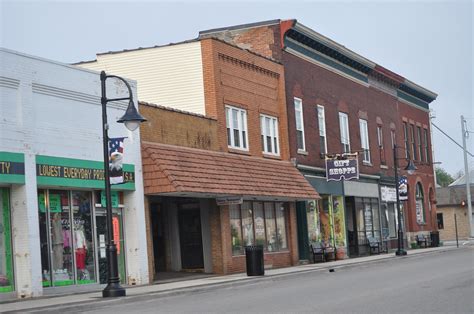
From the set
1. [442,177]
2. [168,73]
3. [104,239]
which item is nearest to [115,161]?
[104,239]

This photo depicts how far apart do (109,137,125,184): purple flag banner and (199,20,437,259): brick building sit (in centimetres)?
1582

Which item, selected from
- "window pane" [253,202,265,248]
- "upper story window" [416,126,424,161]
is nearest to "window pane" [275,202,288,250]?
"window pane" [253,202,265,248]

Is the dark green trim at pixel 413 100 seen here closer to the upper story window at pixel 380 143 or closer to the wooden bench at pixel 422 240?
the upper story window at pixel 380 143

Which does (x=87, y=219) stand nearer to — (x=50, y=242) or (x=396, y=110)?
(x=50, y=242)

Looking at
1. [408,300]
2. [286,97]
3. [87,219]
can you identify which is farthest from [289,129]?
[408,300]

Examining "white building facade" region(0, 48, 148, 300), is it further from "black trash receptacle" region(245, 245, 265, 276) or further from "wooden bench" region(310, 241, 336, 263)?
"wooden bench" region(310, 241, 336, 263)

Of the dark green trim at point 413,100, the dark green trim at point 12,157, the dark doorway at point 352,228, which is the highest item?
the dark green trim at point 413,100

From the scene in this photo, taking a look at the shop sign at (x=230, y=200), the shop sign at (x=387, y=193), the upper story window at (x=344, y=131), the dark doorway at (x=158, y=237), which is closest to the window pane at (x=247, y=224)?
the shop sign at (x=230, y=200)

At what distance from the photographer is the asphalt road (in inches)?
621

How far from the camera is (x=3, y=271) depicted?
68.8 feet

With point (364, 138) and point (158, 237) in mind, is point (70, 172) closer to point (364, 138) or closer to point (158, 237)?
point (158, 237)

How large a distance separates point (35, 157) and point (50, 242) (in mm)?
2362

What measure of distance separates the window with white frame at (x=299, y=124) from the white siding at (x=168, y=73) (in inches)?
308

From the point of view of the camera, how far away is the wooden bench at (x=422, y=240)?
175 feet
